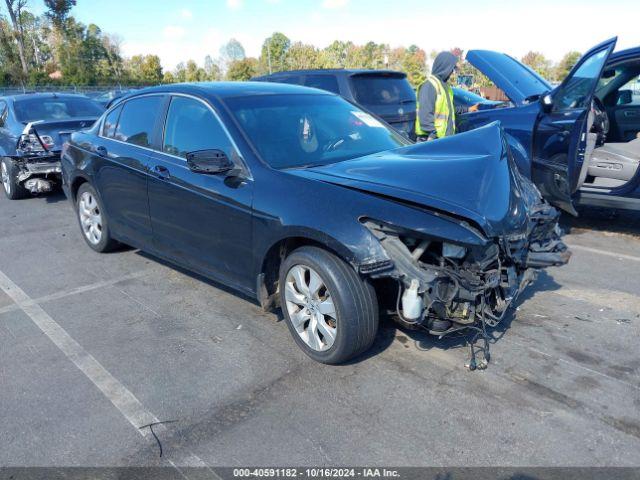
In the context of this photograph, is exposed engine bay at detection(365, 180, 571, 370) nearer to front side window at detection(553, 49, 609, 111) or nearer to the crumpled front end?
the crumpled front end

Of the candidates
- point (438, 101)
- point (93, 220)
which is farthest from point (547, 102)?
point (93, 220)

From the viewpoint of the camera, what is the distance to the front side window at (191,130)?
155 inches

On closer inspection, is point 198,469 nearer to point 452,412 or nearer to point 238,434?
point 238,434

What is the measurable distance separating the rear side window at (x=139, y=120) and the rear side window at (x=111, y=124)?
80mm

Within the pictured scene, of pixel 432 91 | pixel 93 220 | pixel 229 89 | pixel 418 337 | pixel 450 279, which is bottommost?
pixel 418 337

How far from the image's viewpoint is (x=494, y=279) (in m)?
3.08

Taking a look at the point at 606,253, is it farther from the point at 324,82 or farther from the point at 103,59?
the point at 103,59

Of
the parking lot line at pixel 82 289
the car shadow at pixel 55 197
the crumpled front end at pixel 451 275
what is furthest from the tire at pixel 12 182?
the crumpled front end at pixel 451 275

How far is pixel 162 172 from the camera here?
426cm

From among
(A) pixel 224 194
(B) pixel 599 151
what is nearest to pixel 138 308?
(A) pixel 224 194

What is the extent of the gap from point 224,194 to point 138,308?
4.36 ft

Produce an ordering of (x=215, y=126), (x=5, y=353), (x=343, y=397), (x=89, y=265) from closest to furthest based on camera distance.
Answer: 1. (x=343, y=397)
2. (x=5, y=353)
3. (x=215, y=126)
4. (x=89, y=265)

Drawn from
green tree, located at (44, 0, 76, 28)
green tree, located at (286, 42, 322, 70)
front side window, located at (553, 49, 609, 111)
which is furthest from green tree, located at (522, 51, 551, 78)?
front side window, located at (553, 49, 609, 111)

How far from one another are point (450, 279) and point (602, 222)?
182 inches
